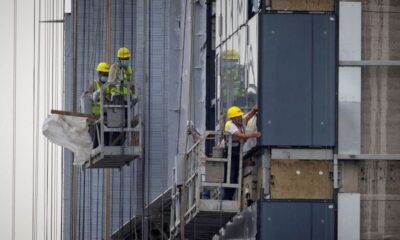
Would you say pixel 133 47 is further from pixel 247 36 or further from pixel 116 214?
pixel 247 36

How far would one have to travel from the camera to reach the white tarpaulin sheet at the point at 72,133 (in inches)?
2432

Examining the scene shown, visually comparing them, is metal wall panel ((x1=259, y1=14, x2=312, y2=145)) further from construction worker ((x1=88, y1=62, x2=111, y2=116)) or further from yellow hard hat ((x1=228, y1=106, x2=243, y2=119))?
construction worker ((x1=88, y1=62, x2=111, y2=116))

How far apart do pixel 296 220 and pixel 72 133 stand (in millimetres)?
7398

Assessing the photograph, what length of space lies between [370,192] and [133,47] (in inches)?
1012

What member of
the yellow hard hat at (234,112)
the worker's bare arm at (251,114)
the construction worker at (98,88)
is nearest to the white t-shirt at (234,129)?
the yellow hard hat at (234,112)

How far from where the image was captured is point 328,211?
58656 millimetres

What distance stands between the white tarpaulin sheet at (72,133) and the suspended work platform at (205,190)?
2.85m

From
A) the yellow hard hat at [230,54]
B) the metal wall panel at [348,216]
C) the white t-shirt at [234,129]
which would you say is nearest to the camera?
the white t-shirt at [234,129]

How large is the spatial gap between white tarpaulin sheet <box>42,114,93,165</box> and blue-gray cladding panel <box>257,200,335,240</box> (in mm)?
5952

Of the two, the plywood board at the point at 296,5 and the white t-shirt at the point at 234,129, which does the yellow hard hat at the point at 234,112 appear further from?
the plywood board at the point at 296,5

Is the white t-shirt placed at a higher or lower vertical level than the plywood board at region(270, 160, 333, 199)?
higher

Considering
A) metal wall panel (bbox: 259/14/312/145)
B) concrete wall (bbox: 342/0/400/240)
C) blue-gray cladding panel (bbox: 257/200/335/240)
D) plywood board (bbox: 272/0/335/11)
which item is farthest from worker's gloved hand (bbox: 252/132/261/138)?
plywood board (bbox: 272/0/335/11)

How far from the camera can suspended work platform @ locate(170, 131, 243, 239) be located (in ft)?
185

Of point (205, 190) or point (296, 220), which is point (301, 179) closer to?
point (296, 220)
